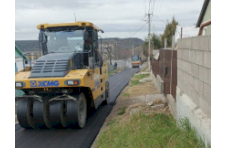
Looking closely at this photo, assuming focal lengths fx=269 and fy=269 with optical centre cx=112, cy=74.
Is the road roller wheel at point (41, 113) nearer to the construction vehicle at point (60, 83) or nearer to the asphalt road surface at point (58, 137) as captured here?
the construction vehicle at point (60, 83)

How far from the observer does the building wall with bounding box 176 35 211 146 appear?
13.6 feet

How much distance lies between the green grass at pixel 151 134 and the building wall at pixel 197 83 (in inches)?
10.6

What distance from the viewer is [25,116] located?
323 inches

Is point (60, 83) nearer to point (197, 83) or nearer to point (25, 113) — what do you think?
point (25, 113)

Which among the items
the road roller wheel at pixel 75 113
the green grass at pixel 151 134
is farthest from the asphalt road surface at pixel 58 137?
the green grass at pixel 151 134

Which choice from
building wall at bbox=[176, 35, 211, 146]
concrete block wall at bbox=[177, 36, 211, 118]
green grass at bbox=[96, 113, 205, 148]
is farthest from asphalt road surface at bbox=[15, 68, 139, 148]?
concrete block wall at bbox=[177, 36, 211, 118]

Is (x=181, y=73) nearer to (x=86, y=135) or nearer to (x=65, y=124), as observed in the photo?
(x=86, y=135)

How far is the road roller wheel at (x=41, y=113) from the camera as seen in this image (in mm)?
8078

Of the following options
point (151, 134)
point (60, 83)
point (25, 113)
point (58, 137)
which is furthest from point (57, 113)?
point (151, 134)

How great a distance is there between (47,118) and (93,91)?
1.78 meters

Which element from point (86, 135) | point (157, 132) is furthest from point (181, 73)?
point (86, 135)

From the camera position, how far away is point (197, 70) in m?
4.93

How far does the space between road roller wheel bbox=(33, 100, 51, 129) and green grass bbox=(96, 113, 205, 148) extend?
195 cm

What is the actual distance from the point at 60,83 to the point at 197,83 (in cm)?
410
